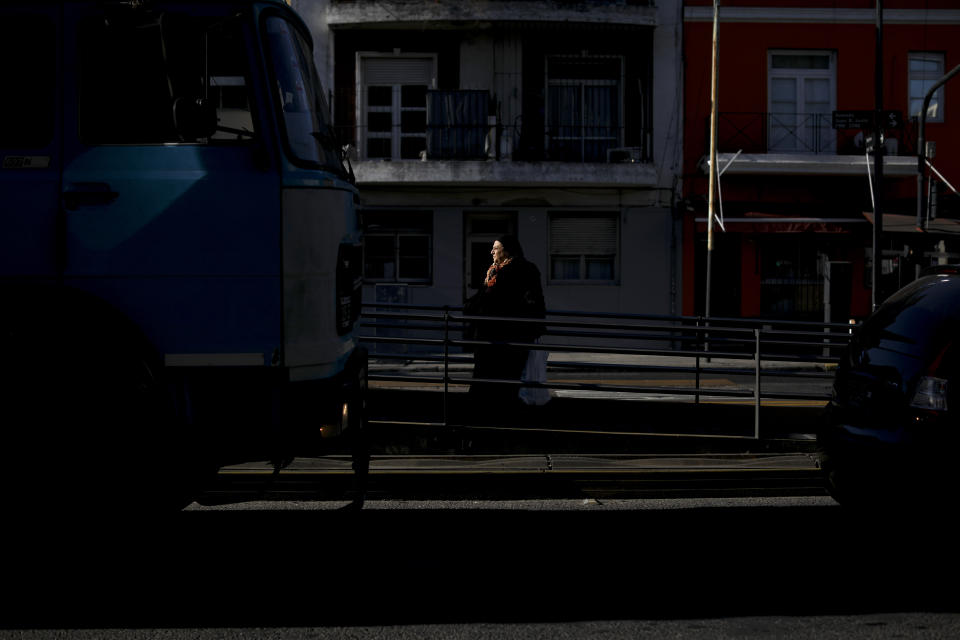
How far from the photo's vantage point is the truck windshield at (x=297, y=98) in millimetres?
5059

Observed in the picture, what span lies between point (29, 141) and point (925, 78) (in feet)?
77.8

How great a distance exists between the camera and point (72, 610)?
182 inches

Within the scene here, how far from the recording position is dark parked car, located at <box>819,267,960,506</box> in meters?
4.94

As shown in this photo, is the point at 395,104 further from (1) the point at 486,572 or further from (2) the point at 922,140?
(1) the point at 486,572

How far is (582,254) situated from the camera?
78.5 ft

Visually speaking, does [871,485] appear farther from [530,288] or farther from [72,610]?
[530,288]

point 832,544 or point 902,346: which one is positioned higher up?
point 902,346

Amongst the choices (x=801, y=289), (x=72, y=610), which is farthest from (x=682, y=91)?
(x=72, y=610)

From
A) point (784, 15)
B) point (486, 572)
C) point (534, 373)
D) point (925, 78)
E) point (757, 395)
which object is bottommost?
point (486, 572)

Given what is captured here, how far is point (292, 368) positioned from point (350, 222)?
3.31ft

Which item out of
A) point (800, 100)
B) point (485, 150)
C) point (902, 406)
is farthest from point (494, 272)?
point (800, 100)

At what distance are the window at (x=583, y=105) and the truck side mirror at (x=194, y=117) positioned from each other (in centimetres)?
1974

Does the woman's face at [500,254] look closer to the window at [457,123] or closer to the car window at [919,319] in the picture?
the car window at [919,319]

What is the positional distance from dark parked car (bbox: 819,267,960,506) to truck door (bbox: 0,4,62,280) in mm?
4147
